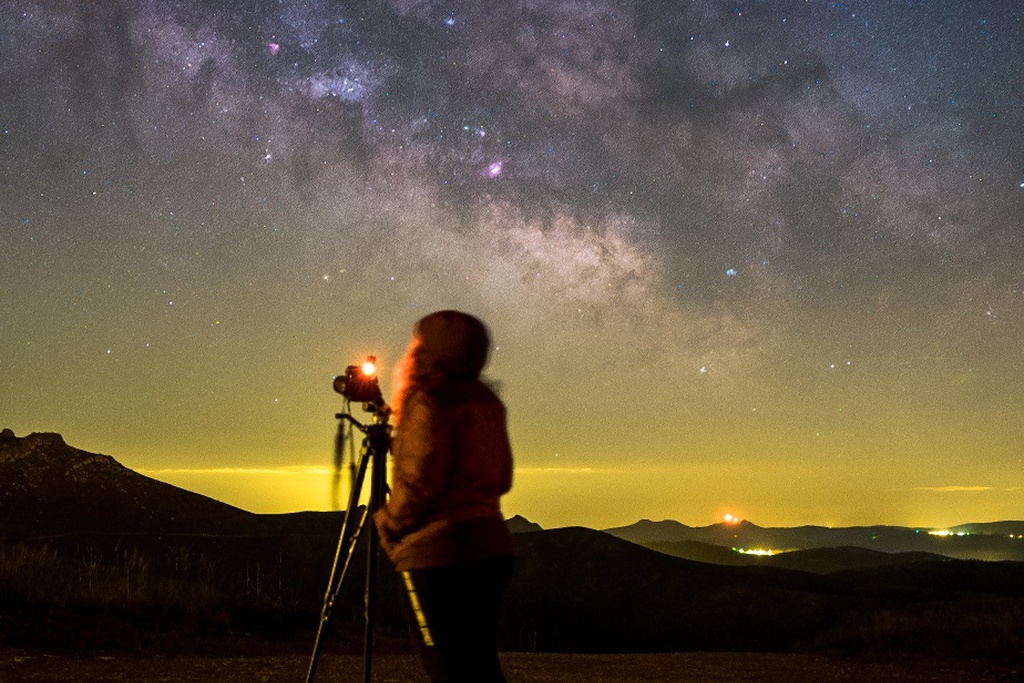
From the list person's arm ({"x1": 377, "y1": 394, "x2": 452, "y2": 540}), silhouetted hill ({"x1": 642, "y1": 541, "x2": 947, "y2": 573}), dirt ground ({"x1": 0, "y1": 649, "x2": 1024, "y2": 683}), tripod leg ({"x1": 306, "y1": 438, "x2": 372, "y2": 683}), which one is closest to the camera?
person's arm ({"x1": 377, "y1": 394, "x2": 452, "y2": 540})

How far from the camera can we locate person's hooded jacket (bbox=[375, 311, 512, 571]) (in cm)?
264

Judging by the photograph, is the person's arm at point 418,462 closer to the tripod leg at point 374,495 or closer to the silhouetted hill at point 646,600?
the tripod leg at point 374,495

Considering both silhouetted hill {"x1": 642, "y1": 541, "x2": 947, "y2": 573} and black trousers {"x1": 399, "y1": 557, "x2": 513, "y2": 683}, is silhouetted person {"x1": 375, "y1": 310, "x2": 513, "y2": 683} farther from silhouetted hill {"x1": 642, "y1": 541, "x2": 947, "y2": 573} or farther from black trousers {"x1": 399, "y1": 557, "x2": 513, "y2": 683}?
silhouetted hill {"x1": 642, "y1": 541, "x2": 947, "y2": 573}

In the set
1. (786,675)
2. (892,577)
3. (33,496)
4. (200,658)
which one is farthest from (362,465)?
(33,496)

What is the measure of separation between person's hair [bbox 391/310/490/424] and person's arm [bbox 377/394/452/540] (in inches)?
4.2

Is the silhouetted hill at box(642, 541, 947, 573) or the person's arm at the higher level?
the person's arm

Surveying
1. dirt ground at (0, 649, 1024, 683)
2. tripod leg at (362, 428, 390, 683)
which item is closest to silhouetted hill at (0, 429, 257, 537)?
dirt ground at (0, 649, 1024, 683)

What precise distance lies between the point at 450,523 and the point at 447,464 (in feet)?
0.61

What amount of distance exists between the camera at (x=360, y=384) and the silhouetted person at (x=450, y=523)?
2.97 feet

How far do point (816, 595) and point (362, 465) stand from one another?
741 inches

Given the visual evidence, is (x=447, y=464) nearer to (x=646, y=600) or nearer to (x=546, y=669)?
(x=546, y=669)

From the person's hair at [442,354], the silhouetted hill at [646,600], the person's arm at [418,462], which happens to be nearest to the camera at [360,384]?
the person's hair at [442,354]

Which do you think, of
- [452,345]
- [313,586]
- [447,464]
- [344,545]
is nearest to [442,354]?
[452,345]

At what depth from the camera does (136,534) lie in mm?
21422
